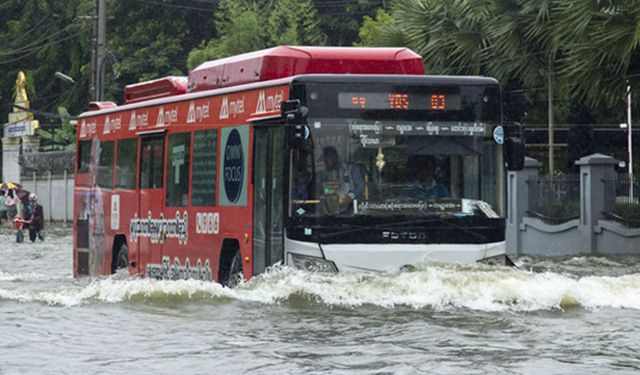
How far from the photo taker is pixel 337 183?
1487 cm

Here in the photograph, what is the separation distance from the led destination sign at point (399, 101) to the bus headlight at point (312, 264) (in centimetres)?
157

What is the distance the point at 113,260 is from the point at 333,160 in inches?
253

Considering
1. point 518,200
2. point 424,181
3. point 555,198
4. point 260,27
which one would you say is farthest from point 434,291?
point 260,27

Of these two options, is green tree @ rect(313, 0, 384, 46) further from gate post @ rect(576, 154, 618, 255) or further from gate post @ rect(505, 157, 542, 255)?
gate post @ rect(576, 154, 618, 255)

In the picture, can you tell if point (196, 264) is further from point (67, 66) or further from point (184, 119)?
point (67, 66)

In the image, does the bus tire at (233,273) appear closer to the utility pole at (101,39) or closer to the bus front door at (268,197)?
the bus front door at (268,197)

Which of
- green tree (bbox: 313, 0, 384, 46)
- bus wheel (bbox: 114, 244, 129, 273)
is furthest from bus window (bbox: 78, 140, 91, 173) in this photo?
green tree (bbox: 313, 0, 384, 46)

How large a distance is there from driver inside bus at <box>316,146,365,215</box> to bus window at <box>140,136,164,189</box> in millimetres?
4186

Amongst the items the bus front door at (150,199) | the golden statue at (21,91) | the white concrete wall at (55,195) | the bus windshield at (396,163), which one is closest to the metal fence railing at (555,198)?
the bus front door at (150,199)

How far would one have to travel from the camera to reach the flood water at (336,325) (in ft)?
35.6

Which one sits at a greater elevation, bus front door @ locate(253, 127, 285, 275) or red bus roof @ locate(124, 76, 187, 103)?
red bus roof @ locate(124, 76, 187, 103)

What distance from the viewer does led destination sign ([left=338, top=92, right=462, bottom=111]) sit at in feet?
49.6

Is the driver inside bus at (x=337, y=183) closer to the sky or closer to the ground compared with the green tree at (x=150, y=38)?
closer to the ground

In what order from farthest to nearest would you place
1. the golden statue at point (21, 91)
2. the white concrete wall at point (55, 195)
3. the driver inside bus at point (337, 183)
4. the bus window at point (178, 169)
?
the golden statue at point (21, 91) → the white concrete wall at point (55, 195) → the bus window at point (178, 169) → the driver inside bus at point (337, 183)
